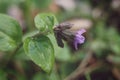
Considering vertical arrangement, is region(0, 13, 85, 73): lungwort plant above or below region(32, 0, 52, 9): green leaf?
above

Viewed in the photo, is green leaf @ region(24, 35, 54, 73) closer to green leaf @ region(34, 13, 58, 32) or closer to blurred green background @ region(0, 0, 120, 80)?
green leaf @ region(34, 13, 58, 32)

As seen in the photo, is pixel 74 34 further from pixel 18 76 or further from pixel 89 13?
pixel 89 13

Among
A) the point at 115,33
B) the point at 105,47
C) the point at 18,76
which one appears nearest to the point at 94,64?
the point at 105,47

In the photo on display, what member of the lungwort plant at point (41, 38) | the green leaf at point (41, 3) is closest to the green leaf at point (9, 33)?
the lungwort plant at point (41, 38)

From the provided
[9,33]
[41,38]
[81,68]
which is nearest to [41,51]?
[41,38]

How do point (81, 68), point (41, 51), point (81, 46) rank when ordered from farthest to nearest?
1. point (81, 46)
2. point (81, 68)
3. point (41, 51)

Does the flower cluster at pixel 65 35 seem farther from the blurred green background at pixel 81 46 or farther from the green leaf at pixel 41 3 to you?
the green leaf at pixel 41 3

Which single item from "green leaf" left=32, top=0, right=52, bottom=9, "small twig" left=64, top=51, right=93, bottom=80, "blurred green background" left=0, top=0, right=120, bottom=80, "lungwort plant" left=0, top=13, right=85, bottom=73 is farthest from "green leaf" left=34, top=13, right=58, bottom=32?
"green leaf" left=32, top=0, right=52, bottom=9

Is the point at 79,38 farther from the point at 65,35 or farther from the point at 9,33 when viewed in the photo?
the point at 9,33
